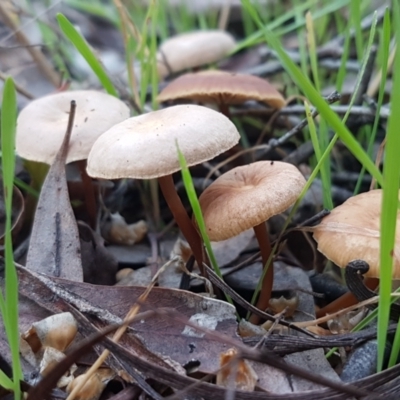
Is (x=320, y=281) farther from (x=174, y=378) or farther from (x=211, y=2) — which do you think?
(x=211, y=2)

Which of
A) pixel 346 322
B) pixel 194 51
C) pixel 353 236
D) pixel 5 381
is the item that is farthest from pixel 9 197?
pixel 194 51

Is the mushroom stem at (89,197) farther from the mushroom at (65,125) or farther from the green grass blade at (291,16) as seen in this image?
the green grass blade at (291,16)

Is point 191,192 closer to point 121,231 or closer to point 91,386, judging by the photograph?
point 91,386

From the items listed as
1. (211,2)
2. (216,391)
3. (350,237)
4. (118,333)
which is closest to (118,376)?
(118,333)

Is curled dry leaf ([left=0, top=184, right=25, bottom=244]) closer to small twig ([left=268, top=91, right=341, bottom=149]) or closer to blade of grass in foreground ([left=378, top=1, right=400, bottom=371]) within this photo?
small twig ([left=268, top=91, right=341, bottom=149])

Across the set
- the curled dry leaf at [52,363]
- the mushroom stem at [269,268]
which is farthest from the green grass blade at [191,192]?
the curled dry leaf at [52,363]

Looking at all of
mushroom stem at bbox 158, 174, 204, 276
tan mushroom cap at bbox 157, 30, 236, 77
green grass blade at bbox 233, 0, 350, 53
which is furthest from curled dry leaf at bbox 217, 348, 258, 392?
tan mushroom cap at bbox 157, 30, 236, 77
